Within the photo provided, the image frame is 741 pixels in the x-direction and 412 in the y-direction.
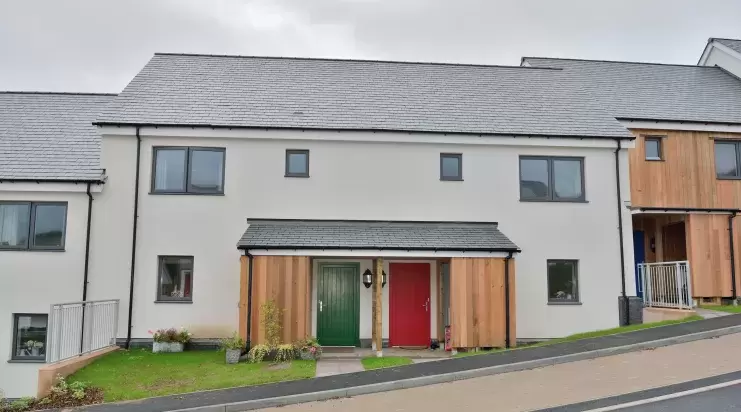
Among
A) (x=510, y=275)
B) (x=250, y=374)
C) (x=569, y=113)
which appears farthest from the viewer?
(x=569, y=113)

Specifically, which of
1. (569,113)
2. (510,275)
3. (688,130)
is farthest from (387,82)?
(688,130)

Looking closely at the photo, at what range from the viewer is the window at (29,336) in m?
13.9

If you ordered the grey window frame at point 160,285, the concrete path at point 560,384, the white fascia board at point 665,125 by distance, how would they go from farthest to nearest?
1. the white fascia board at point 665,125
2. the grey window frame at point 160,285
3. the concrete path at point 560,384

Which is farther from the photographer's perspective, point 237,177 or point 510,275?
point 237,177

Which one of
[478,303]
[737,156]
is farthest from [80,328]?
[737,156]

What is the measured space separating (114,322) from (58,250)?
2370 millimetres

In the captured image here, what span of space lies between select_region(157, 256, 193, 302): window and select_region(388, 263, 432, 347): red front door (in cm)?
509

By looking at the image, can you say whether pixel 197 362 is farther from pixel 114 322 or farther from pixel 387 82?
pixel 387 82

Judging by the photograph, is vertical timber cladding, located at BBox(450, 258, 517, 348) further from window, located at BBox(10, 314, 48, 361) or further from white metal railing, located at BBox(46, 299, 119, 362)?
window, located at BBox(10, 314, 48, 361)

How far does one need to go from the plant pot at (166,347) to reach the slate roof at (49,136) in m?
4.38

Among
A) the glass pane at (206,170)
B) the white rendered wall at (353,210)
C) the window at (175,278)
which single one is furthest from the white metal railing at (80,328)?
the glass pane at (206,170)

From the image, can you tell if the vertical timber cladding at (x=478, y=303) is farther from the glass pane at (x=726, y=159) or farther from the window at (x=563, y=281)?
the glass pane at (x=726, y=159)

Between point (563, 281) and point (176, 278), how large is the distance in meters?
10.0

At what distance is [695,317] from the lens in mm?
14273
